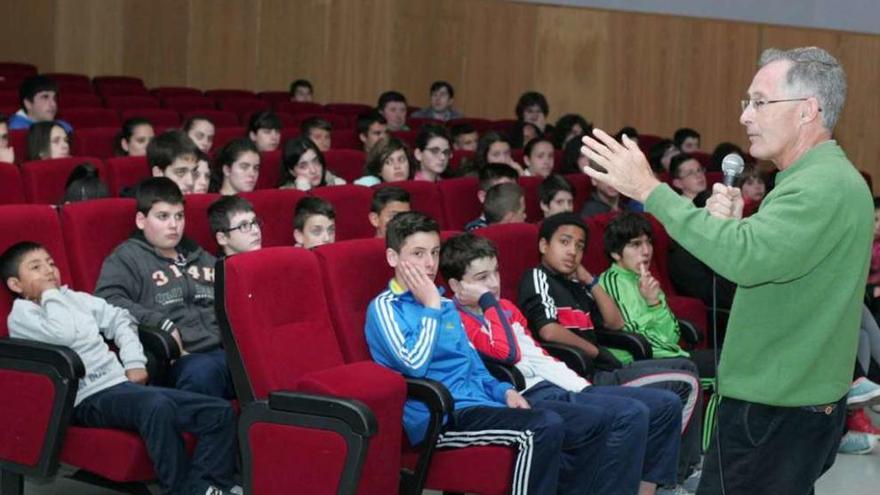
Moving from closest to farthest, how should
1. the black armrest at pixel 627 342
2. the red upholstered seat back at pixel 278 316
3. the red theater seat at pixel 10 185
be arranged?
the red upholstered seat back at pixel 278 316 → the black armrest at pixel 627 342 → the red theater seat at pixel 10 185

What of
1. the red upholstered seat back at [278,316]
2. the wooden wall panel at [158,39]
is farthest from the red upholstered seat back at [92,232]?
the wooden wall panel at [158,39]

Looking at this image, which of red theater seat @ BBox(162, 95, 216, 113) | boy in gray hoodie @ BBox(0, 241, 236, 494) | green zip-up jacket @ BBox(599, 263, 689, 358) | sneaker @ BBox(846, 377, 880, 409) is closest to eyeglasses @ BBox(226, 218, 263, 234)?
boy in gray hoodie @ BBox(0, 241, 236, 494)

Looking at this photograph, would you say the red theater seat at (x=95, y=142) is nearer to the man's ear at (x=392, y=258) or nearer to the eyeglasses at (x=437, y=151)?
the eyeglasses at (x=437, y=151)

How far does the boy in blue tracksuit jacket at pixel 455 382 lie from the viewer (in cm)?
391

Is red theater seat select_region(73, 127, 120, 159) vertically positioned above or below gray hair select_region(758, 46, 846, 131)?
below

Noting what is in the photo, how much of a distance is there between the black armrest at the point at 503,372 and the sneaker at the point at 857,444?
78.2 inches

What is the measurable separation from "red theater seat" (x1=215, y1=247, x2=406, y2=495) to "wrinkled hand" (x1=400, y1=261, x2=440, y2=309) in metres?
0.31

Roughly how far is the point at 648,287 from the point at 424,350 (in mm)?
1532

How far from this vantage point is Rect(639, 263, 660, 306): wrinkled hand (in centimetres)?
525

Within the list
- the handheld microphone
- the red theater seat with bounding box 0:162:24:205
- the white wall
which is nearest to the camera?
the handheld microphone

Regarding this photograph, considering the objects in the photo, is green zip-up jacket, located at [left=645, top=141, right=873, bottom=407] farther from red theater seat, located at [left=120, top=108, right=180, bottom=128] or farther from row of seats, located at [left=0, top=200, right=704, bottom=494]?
red theater seat, located at [left=120, top=108, right=180, bottom=128]

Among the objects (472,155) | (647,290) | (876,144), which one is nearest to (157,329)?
(647,290)

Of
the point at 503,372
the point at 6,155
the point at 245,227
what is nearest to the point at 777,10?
the point at 6,155

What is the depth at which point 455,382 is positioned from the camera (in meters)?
4.12
